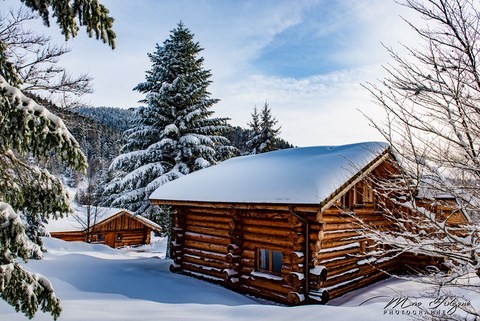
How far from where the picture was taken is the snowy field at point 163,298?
6801mm

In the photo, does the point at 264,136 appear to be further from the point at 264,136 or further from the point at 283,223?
the point at 283,223

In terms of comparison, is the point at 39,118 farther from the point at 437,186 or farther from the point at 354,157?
the point at 354,157

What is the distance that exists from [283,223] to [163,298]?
4300mm

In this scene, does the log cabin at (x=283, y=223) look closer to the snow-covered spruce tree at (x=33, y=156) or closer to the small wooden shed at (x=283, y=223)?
the small wooden shed at (x=283, y=223)

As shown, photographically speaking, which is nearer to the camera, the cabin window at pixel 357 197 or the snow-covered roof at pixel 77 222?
the cabin window at pixel 357 197

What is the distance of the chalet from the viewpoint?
30.4m

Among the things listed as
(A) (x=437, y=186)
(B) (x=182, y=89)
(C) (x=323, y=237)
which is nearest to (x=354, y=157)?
(C) (x=323, y=237)

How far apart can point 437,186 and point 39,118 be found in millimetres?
5144

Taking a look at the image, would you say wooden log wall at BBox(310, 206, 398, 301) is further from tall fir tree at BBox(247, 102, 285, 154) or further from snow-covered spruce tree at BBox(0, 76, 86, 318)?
tall fir tree at BBox(247, 102, 285, 154)

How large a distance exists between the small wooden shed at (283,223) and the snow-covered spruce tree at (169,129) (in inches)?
160

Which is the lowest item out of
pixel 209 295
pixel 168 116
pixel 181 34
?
pixel 209 295

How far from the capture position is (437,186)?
4.47 m

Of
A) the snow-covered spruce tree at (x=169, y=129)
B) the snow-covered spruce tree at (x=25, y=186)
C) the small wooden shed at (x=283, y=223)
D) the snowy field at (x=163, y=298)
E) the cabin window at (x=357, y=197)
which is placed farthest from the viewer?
the snow-covered spruce tree at (x=169, y=129)

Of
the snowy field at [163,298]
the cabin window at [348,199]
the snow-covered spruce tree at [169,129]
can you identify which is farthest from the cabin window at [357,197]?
the snow-covered spruce tree at [169,129]
